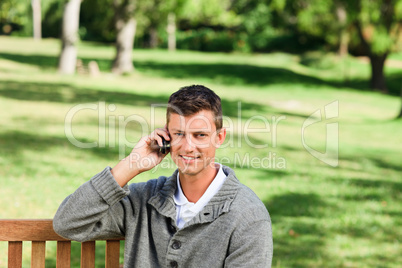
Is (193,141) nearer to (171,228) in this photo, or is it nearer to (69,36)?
(171,228)

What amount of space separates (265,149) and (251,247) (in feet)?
28.6

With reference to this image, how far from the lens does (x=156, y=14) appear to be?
903 inches

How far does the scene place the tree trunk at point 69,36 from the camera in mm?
21703

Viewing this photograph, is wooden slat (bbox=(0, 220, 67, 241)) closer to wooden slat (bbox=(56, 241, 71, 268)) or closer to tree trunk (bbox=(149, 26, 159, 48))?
wooden slat (bbox=(56, 241, 71, 268))

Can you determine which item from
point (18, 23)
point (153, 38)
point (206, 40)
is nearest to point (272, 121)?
point (206, 40)

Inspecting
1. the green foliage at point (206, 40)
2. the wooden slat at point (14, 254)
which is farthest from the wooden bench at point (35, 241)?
the green foliage at point (206, 40)

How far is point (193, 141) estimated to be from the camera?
2.69 meters

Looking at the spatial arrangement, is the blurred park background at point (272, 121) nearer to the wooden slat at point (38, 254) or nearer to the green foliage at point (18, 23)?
the wooden slat at point (38, 254)

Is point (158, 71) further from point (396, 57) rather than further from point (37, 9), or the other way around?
point (37, 9)

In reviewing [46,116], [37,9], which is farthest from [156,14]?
[37,9]

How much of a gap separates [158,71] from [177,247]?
25.0 metres

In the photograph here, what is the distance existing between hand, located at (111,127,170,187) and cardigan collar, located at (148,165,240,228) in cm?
15

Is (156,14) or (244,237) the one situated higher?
(156,14)

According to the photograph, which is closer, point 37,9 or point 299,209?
point 299,209
